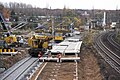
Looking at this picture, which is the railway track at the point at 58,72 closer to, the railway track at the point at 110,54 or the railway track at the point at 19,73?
the railway track at the point at 19,73

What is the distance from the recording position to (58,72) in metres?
21.4

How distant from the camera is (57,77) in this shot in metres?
19.5

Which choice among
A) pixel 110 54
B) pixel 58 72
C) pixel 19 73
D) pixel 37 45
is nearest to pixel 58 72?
pixel 58 72

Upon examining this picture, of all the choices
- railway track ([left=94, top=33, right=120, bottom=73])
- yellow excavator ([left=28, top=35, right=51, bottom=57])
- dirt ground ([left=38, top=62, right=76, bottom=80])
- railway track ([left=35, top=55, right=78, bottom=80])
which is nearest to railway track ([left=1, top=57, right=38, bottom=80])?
railway track ([left=35, top=55, right=78, bottom=80])

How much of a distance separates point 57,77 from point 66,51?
11.5m

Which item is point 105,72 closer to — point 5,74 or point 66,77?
point 66,77

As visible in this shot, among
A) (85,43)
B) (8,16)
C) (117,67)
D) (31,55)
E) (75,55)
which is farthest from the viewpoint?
(8,16)

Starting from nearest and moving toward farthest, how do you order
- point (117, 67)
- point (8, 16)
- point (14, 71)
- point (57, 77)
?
point (57, 77), point (14, 71), point (117, 67), point (8, 16)

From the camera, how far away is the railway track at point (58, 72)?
19.4 meters

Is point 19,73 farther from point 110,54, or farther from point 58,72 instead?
point 110,54

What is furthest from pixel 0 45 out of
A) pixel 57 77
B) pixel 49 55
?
pixel 57 77

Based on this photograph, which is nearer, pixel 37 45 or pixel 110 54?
pixel 37 45

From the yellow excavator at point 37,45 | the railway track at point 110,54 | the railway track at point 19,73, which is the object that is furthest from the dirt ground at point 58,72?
the yellow excavator at point 37,45

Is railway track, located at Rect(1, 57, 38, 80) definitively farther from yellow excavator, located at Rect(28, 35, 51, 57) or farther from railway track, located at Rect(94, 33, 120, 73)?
railway track, located at Rect(94, 33, 120, 73)
